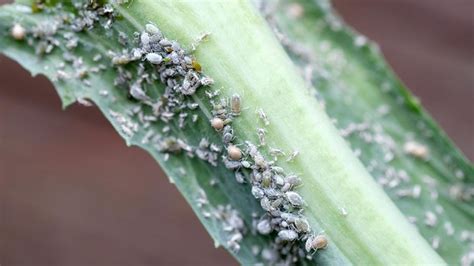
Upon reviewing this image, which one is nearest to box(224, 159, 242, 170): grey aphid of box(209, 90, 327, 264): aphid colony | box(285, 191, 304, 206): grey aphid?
box(209, 90, 327, 264): aphid colony

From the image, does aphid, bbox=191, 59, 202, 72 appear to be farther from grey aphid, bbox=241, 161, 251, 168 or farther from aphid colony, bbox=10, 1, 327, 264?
grey aphid, bbox=241, 161, 251, 168

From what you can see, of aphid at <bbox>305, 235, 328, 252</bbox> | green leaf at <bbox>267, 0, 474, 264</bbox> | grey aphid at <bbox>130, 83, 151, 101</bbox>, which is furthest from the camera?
green leaf at <bbox>267, 0, 474, 264</bbox>

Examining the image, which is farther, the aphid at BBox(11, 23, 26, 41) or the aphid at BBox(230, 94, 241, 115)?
the aphid at BBox(11, 23, 26, 41)

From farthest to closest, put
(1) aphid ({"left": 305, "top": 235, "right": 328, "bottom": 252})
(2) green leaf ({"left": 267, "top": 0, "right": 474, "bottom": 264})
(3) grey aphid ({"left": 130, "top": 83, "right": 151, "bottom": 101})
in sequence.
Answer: (2) green leaf ({"left": 267, "top": 0, "right": 474, "bottom": 264}) → (3) grey aphid ({"left": 130, "top": 83, "right": 151, "bottom": 101}) → (1) aphid ({"left": 305, "top": 235, "right": 328, "bottom": 252})

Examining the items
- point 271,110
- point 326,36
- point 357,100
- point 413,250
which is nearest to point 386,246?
point 413,250

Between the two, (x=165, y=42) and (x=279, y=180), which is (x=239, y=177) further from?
(x=165, y=42)

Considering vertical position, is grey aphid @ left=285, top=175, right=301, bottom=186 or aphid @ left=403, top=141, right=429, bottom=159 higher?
aphid @ left=403, top=141, right=429, bottom=159

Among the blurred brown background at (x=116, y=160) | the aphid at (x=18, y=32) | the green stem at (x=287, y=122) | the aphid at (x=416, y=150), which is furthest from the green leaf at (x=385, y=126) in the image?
the blurred brown background at (x=116, y=160)
